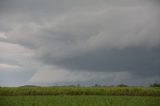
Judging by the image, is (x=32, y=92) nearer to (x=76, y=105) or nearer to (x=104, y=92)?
(x=104, y=92)

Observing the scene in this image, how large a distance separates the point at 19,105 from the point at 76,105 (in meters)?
3.38

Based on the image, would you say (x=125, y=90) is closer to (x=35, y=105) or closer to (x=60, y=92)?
(x=60, y=92)

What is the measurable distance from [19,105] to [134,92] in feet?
83.6

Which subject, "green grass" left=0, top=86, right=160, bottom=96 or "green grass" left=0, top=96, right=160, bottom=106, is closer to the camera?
"green grass" left=0, top=96, right=160, bottom=106

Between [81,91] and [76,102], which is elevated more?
[81,91]

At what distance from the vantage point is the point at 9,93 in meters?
41.1

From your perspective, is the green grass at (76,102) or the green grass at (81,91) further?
the green grass at (81,91)

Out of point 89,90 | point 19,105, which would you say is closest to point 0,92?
point 89,90

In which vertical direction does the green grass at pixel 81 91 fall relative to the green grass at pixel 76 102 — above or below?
above

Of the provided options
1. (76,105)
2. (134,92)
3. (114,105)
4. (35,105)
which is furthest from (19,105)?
(134,92)

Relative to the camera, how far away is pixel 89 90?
41219 mm

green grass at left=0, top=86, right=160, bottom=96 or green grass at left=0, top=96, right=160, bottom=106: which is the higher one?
green grass at left=0, top=86, right=160, bottom=96

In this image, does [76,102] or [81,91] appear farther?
[81,91]

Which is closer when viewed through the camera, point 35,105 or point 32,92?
point 35,105
